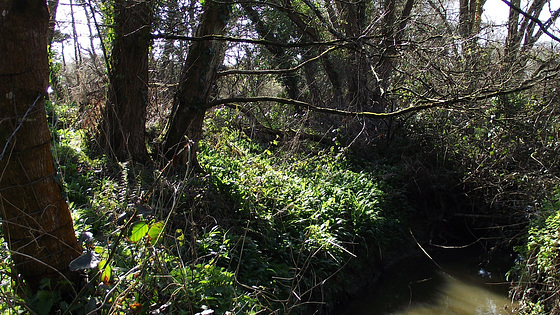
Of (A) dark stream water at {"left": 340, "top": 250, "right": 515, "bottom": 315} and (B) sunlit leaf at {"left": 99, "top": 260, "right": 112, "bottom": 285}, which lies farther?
(A) dark stream water at {"left": 340, "top": 250, "right": 515, "bottom": 315}

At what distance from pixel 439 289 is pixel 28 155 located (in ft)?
20.5

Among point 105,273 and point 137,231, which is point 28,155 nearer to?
point 137,231

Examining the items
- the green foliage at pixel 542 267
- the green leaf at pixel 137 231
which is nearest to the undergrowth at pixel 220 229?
the green leaf at pixel 137 231

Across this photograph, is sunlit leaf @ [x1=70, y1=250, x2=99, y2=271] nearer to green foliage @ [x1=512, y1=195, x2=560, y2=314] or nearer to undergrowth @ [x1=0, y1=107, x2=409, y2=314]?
undergrowth @ [x1=0, y1=107, x2=409, y2=314]

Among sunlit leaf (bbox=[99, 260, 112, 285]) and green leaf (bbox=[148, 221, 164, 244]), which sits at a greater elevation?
green leaf (bbox=[148, 221, 164, 244])

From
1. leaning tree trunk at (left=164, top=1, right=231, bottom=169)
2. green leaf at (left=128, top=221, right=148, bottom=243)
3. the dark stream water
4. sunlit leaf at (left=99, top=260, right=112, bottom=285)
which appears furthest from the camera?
leaning tree trunk at (left=164, top=1, right=231, bottom=169)

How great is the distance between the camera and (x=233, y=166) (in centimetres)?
768

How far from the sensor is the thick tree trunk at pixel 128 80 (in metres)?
6.63

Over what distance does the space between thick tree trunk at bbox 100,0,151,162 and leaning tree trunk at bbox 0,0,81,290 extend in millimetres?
3450

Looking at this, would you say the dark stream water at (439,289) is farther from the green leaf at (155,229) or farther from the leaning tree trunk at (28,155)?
the leaning tree trunk at (28,155)

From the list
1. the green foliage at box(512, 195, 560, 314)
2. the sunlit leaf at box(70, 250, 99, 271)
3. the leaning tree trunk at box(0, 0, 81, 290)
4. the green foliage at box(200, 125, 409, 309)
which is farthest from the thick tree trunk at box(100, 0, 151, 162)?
the green foliage at box(512, 195, 560, 314)

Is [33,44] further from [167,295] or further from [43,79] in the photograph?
[167,295]

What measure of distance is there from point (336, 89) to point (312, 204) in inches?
224

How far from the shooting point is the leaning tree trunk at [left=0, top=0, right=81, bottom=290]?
2936 millimetres
